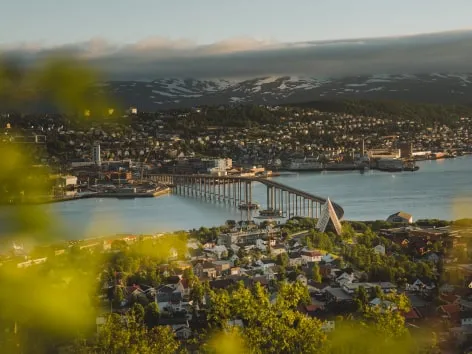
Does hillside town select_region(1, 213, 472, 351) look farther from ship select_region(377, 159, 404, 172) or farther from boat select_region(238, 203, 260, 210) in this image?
ship select_region(377, 159, 404, 172)

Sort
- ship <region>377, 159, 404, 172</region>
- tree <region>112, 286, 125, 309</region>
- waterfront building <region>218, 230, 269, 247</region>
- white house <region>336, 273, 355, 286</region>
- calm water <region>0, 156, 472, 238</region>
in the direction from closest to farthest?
tree <region>112, 286, 125, 309</region>, white house <region>336, 273, 355, 286</region>, waterfront building <region>218, 230, 269, 247</region>, calm water <region>0, 156, 472, 238</region>, ship <region>377, 159, 404, 172</region>

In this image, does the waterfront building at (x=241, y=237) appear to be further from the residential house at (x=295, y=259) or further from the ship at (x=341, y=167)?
the ship at (x=341, y=167)

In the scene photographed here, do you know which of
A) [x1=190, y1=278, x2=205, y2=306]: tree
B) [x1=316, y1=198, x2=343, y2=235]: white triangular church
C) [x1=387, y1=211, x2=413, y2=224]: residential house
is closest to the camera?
[x1=190, y1=278, x2=205, y2=306]: tree

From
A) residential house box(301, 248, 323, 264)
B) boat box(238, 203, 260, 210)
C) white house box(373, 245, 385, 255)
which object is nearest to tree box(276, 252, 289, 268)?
residential house box(301, 248, 323, 264)

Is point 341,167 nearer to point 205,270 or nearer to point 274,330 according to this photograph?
point 205,270

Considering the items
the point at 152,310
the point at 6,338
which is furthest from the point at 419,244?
the point at 6,338

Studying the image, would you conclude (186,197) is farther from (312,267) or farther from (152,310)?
(152,310)
